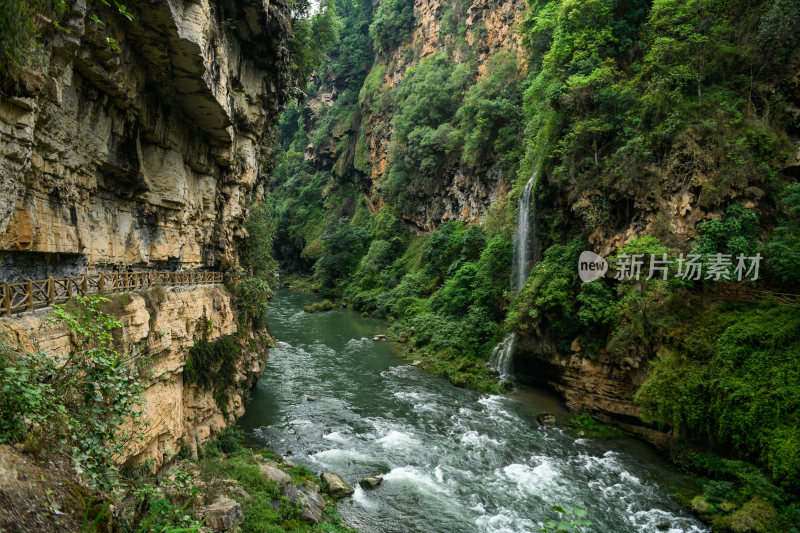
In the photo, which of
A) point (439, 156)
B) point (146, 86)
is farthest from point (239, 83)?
point (439, 156)

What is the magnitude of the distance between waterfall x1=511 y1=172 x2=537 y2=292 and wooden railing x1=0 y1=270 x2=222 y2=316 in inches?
579

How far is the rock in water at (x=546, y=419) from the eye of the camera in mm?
15125

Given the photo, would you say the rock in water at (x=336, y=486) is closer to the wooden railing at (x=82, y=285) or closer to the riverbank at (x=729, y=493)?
the wooden railing at (x=82, y=285)

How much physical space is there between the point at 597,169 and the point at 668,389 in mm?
9372

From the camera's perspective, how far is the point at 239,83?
14961 millimetres

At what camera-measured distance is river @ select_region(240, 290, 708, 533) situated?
402 inches

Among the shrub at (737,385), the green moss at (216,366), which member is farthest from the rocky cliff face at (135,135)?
the shrub at (737,385)

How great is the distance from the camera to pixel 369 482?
37.5ft

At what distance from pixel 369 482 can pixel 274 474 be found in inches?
104

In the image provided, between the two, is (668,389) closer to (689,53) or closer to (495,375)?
(495,375)

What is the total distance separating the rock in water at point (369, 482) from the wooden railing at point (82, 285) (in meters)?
7.99

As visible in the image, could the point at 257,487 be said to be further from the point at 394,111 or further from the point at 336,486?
the point at 394,111

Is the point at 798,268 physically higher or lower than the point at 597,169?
lower

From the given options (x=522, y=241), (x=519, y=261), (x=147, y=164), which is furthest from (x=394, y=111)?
(x=147, y=164)
